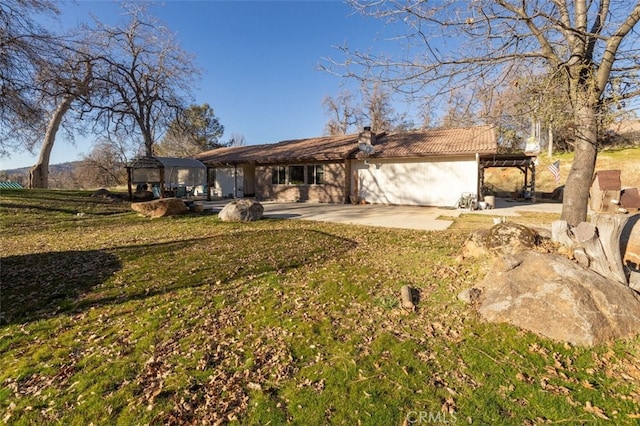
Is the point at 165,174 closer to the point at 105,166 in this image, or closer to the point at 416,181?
the point at 416,181

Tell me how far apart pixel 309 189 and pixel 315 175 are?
2.78ft

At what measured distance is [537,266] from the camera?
147 inches

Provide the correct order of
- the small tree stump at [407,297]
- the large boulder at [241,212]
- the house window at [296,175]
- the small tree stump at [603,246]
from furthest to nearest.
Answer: the house window at [296,175] → the large boulder at [241,212] → the small tree stump at [407,297] → the small tree stump at [603,246]

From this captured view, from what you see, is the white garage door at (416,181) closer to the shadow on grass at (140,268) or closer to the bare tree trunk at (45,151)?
the shadow on grass at (140,268)

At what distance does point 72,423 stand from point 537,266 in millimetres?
4704

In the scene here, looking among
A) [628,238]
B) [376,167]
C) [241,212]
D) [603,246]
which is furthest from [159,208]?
[628,238]

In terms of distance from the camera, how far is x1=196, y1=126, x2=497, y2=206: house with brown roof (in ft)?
46.5

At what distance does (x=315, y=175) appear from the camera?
17.3m

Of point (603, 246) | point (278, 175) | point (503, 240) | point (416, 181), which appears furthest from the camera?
point (278, 175)

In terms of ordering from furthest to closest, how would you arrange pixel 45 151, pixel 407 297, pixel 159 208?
pixel 45 151, pixel 159 208, pixel 407 297

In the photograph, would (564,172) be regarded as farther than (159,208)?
Yes

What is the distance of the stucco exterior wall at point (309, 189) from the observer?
54.5 feet

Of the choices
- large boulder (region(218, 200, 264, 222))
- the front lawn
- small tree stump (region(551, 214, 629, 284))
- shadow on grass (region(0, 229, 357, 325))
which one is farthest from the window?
small tree stump (region(551, 214, 629, 284))

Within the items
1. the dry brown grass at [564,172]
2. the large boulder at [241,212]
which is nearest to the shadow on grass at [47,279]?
the large boulder at [241,212]
